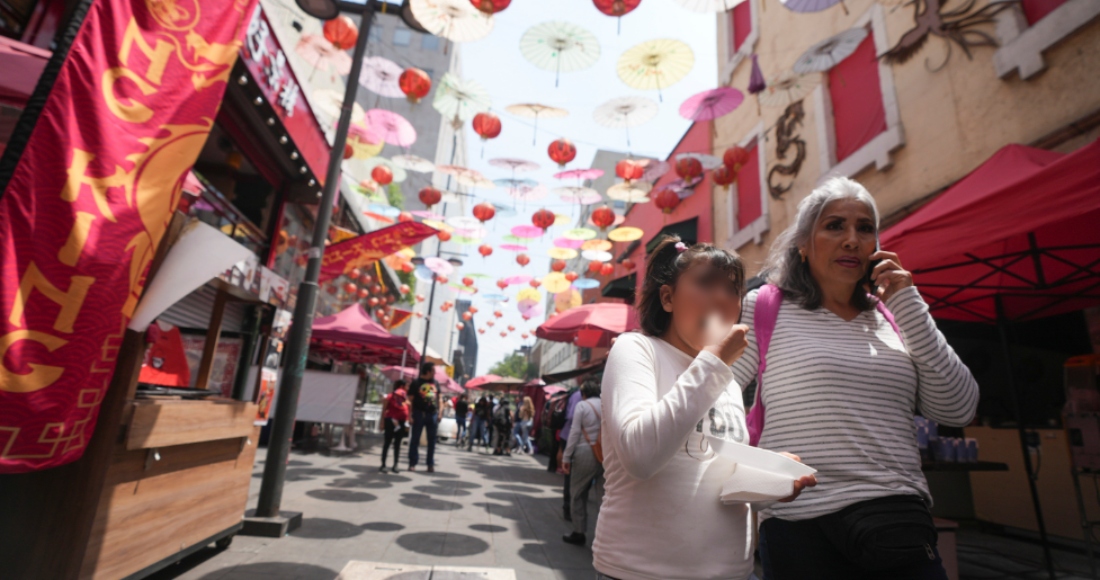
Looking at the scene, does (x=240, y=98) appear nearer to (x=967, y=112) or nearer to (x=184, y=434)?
(x=184, y=434)

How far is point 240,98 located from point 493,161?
17.7ft

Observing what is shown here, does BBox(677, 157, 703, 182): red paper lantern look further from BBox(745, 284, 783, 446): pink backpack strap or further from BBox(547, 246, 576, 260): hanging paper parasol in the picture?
BBox(745, 284, 783, 446): pink backpack strap

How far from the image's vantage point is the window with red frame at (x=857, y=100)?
26.7 ft

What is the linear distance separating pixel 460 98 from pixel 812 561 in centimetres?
911

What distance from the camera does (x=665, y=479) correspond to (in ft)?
4.41

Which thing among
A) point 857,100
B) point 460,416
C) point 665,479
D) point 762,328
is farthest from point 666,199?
point 460,416

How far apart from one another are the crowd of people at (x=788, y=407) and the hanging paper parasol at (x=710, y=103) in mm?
7399

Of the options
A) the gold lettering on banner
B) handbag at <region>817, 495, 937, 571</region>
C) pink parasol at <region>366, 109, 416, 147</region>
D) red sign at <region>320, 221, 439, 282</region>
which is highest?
pink parasol at <region>366, 109, 416, 147</region>

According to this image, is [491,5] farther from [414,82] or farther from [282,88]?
[282,88]

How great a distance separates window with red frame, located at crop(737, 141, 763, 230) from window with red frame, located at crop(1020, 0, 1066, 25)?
17.7 ft

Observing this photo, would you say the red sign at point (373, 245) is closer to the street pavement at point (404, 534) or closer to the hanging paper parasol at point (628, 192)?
the street pavement at point (404, 534)

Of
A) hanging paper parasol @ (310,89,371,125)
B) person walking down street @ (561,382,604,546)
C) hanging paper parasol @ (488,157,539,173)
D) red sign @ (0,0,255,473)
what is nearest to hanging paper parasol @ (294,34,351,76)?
hanging paper parasol @ (310,89,371,125)

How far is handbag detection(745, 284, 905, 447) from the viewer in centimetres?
184

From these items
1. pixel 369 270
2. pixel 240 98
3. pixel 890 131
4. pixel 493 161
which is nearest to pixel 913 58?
pixel 890 131
